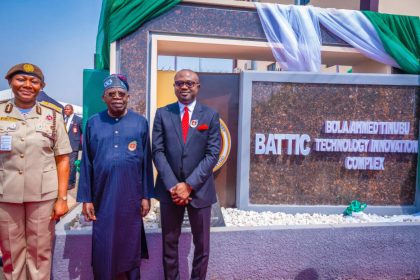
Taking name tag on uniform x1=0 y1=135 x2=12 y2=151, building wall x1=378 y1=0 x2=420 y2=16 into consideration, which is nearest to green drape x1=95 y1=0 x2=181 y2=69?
name tag on uniform x1=0 y1=135 x2=12 y2=151

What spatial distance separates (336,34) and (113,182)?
145 inches

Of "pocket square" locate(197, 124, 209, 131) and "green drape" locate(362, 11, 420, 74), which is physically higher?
"green drape" locate(362, 11, 420, 74)

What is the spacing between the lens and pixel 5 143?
109 inches

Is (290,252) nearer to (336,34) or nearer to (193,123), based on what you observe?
(193,123)

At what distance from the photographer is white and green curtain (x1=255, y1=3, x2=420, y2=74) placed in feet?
16.1

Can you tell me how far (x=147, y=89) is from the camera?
4.60 meters

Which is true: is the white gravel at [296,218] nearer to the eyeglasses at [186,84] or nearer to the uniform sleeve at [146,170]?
the uniform sleeve at [146,170]

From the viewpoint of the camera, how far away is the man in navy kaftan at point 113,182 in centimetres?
289

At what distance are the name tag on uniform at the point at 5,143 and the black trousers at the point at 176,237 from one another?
1.25m

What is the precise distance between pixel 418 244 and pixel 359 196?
3.29ft

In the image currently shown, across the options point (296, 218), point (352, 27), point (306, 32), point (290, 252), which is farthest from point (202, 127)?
point (352, 27)

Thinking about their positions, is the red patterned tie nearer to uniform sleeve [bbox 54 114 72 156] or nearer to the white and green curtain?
uniform sleeve [bbox 54 114 72 156]

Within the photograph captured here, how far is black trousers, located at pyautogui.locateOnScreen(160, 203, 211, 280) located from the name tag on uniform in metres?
1.25

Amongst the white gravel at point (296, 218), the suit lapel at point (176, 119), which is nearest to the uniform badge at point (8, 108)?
the suit lapel at point (176, 119)
